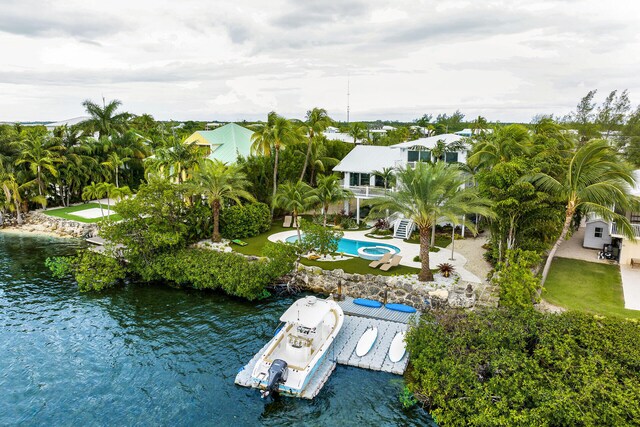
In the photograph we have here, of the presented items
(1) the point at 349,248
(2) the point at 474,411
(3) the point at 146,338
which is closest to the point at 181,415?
(3) the point at 146,338

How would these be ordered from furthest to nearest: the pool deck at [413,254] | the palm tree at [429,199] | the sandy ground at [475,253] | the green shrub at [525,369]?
the sandy ground at [475,253]
the pool deck at [413,254]
the palm tree at [429,199]
the green shrub at [525,369]

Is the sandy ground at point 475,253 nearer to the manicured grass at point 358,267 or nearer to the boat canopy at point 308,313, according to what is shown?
the manicured grass at point 358,267

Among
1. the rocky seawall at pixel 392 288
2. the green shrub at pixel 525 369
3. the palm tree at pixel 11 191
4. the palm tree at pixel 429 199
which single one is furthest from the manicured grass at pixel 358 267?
the palm tree at pixel 11 191

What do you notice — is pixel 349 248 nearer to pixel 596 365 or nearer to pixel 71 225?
pixel 596 365

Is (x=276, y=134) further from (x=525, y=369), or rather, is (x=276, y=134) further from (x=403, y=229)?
(x=525, y=369)

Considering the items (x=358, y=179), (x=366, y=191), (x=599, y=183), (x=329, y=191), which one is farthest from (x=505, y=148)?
(x=358, y=179)

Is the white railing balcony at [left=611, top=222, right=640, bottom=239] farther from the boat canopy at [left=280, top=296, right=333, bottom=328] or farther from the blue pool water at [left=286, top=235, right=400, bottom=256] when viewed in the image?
the boat canopy at [left=280, top=296, right=333, bottom=328]
